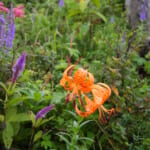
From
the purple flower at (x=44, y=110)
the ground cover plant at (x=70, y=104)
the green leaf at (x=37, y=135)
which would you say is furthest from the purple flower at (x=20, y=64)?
the green leaf at (x=37, y=135)

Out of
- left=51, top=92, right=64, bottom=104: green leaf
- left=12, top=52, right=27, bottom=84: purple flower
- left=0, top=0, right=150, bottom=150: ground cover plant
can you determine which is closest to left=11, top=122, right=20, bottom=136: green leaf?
left=0, top=0, right=150, bottom=150: ground cover plant

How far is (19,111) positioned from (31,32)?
6.69ft

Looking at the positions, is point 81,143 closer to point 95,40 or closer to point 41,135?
point 41,135

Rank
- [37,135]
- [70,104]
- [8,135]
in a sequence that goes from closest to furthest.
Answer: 1. [8,135]
2. [37,135]
3. [70,104]

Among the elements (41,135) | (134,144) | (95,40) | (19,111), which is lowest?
(134,144)

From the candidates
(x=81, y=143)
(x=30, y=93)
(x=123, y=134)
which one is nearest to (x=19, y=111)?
(x=30, y=93)

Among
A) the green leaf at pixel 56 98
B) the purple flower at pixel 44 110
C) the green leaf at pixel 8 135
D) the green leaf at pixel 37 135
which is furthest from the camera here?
the green leaf at pixel 56 98

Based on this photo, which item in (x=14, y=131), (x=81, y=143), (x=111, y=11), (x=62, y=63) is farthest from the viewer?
(x=111, y=11)

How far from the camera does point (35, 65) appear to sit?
2809 millimetres

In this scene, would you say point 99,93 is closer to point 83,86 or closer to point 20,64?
point 83,86

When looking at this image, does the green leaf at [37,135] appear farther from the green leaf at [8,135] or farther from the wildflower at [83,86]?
the wildflower at [83,86]

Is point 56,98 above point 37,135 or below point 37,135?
above

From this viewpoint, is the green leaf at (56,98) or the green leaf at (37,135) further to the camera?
the green leaf at (56,98)

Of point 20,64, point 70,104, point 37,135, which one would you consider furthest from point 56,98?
point 20,64
